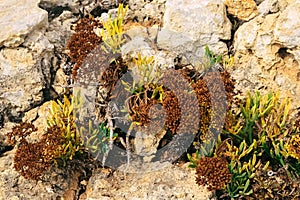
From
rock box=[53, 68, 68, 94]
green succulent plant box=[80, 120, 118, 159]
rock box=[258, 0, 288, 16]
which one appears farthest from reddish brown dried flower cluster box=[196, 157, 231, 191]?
rock box=[258, 0, 288, 16]

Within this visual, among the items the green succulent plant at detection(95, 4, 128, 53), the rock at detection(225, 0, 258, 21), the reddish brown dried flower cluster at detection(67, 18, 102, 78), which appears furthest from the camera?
the rock at detection(225, 0, 258, 21)

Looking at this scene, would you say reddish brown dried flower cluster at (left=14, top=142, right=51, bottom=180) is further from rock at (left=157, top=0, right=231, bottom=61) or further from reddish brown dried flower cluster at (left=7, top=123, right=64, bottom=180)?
rock at (left=157, top=0, right=231, bottom=61)

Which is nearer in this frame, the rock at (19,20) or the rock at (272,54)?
the rock at (272,54)

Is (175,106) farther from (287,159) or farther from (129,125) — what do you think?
(287,159)

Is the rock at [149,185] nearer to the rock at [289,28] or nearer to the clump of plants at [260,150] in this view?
the clump of plants at [260,150]

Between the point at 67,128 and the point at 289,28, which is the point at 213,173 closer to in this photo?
the point at 67,128

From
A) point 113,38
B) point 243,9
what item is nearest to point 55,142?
point 113,38

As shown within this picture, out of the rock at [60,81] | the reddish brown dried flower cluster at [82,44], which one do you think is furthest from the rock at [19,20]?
the reddish brown dried flower cluster at [82,44]
